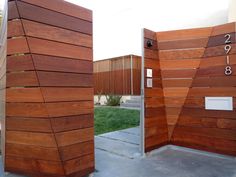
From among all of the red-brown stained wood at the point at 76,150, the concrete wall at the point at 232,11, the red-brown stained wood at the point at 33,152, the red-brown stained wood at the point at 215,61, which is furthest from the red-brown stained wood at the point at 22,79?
the concrete wall at the point at 232,11

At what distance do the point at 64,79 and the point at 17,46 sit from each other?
634 mm

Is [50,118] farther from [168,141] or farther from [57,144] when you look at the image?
[168,141]

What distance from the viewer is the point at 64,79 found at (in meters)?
2.66

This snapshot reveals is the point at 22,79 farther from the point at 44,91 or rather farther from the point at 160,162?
the point at 160,162

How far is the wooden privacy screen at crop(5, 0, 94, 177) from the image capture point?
2469mm

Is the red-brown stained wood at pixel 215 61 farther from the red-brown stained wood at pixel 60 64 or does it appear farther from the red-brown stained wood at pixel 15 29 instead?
the red-brown stained wood at pixel 15 29

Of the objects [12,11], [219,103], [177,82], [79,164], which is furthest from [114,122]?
[12,11]

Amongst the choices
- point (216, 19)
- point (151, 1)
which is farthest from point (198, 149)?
point (151, 1)

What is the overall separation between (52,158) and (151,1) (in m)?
Answer: 8.64

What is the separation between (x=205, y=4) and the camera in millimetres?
7270

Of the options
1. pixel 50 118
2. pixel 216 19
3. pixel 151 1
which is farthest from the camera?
pixel 151 1

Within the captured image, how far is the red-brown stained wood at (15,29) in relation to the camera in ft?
7.98

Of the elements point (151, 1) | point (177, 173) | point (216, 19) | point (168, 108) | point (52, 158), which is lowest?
point (177, 173)

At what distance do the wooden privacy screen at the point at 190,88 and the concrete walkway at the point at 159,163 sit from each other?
18 cm
